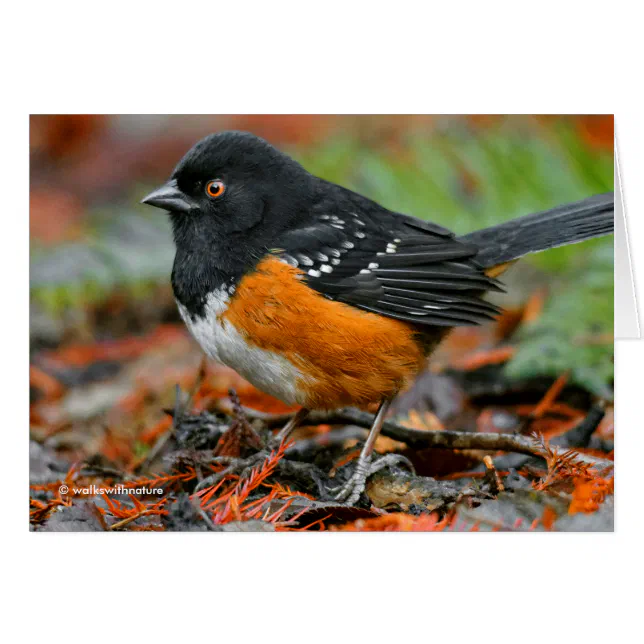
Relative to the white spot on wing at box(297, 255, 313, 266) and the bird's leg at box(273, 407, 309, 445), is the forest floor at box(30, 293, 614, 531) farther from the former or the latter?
the white spot on wing at box(297, 255, 313, 266)

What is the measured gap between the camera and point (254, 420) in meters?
3.60

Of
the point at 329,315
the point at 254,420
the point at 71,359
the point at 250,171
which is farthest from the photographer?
the point at 71,359

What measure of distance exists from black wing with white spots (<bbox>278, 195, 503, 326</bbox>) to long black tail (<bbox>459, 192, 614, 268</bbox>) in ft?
0.32

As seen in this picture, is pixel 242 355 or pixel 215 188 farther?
pixel 215 188

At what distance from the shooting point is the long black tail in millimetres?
3330

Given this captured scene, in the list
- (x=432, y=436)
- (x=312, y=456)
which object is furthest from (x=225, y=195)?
(x=432, y=436)

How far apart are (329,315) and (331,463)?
0.71 m

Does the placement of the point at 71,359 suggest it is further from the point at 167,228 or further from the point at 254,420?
the point at 254,420

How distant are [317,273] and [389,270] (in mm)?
309

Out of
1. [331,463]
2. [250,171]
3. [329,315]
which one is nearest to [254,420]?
[331,463]

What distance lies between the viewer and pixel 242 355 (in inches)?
120

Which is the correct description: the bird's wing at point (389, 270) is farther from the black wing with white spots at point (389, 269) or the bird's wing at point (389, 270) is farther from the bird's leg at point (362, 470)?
the bird's leg at point (362, 470)

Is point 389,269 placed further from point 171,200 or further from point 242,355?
point 171,200

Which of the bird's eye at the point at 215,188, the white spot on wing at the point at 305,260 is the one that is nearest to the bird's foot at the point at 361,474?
the white spot on wing at the point at 305,260
